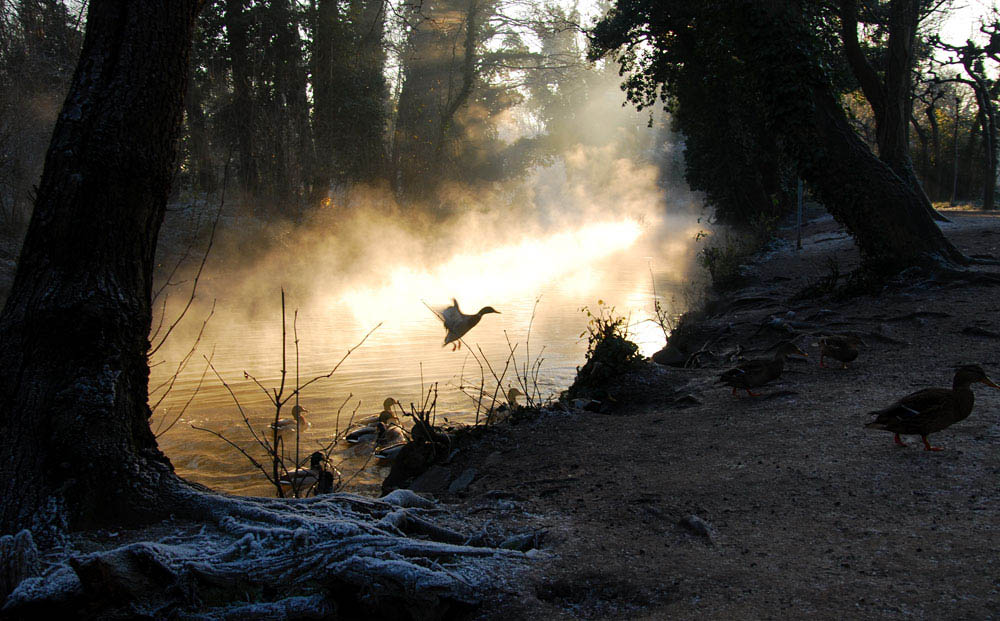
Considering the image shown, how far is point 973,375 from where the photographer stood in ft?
16.2

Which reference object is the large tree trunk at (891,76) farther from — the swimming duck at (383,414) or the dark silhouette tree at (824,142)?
the swimming duck at (383,414)

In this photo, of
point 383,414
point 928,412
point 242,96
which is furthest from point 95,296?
point 242,96

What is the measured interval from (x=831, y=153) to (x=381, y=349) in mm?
7688

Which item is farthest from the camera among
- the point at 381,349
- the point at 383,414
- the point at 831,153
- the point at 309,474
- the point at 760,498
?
the point at 381,349

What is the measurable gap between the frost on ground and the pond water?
7.39ft

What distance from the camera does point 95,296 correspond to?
3316 mm

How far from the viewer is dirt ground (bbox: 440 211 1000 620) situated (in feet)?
9.70

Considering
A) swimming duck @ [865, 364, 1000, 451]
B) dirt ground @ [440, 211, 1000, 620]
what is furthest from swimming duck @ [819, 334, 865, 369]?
swimming duck @ [865, 364, 1000, 451]

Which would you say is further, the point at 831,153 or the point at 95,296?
the point at 831,153

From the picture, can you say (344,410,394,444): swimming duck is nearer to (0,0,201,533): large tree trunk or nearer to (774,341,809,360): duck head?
(0,0,201,533): large tree trunk

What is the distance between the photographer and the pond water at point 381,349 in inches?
287

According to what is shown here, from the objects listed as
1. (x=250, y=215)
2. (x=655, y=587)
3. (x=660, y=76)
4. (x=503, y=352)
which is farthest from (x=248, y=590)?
(x=660, y=76)

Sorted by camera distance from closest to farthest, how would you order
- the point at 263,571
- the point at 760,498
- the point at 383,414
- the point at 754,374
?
the point at 263,571
the point at 760,498
the point at 754,374
the point at 383,414

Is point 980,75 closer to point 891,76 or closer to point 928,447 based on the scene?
point 891,76
